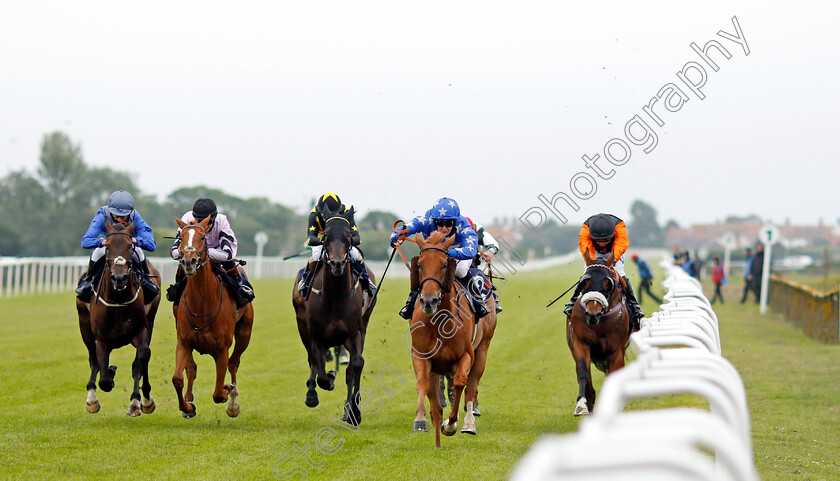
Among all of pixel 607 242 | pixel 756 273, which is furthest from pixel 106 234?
pixel 756 273

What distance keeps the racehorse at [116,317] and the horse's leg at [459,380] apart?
9.27 feet

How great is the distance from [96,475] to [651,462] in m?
4.96

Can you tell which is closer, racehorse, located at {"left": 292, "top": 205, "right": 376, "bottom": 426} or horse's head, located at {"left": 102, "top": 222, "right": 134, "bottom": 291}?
horse's head, located at {"left": 102, "top": 222, "right": 134, "bottom": 291}

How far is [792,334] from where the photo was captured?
1772 centimetres

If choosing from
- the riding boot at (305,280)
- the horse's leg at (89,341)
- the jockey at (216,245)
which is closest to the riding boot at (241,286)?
the jockey at (216,245)

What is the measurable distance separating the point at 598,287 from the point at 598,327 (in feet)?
1.20

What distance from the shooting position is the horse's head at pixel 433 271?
6180 millimetres

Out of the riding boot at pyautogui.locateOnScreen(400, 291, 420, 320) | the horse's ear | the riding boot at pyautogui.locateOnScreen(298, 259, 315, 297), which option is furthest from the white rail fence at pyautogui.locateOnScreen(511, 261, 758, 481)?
the riding boot at pyautogui.locateOnScreen(298, 259, 315, 297)

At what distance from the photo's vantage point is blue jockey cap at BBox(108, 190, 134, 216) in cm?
798

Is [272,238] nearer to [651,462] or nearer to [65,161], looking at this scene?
[65,161]

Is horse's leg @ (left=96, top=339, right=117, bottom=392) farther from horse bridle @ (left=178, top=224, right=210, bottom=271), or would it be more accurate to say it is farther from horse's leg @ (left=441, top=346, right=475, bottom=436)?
horse's leg @ (left=441, top=346, right=475, bottom=436)

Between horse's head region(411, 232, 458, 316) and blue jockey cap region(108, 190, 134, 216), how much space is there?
295 centimetres

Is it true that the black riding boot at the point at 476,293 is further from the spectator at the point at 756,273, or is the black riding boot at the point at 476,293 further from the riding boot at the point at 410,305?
the spectator at the point at 756,273

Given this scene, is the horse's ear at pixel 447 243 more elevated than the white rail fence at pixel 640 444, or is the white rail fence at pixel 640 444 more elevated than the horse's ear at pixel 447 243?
the horse's ear at pixel 447 243
